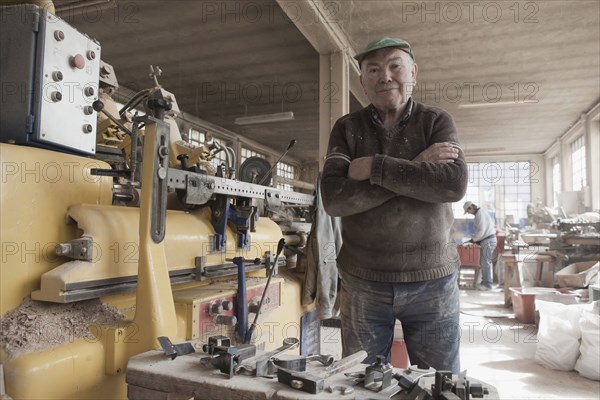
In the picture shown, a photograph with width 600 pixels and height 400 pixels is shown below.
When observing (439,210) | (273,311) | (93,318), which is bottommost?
(273,311)

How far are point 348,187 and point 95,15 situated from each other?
4.30m

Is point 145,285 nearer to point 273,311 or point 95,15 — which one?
point 273,311

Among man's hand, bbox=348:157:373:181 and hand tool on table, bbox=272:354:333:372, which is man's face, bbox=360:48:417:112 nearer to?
man's hand, bbox=348:157:373:181

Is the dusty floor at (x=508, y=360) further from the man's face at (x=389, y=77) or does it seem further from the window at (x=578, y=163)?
the window at (x=578, y=163)

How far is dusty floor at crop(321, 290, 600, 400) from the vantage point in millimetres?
2506

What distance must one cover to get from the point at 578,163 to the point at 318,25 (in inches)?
345

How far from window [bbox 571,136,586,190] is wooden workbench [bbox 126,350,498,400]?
10.4m

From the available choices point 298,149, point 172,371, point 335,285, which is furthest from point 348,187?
point 298,149

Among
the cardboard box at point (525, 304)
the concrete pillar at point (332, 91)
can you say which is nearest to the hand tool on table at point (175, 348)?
the concrete pillar at point (332, 91)

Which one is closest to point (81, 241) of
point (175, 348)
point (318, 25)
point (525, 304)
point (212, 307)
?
point (175, 348)

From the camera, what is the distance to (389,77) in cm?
137

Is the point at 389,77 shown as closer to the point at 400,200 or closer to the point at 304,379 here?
the point at 400,200

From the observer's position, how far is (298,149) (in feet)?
39.2

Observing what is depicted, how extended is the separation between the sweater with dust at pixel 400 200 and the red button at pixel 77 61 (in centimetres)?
85
